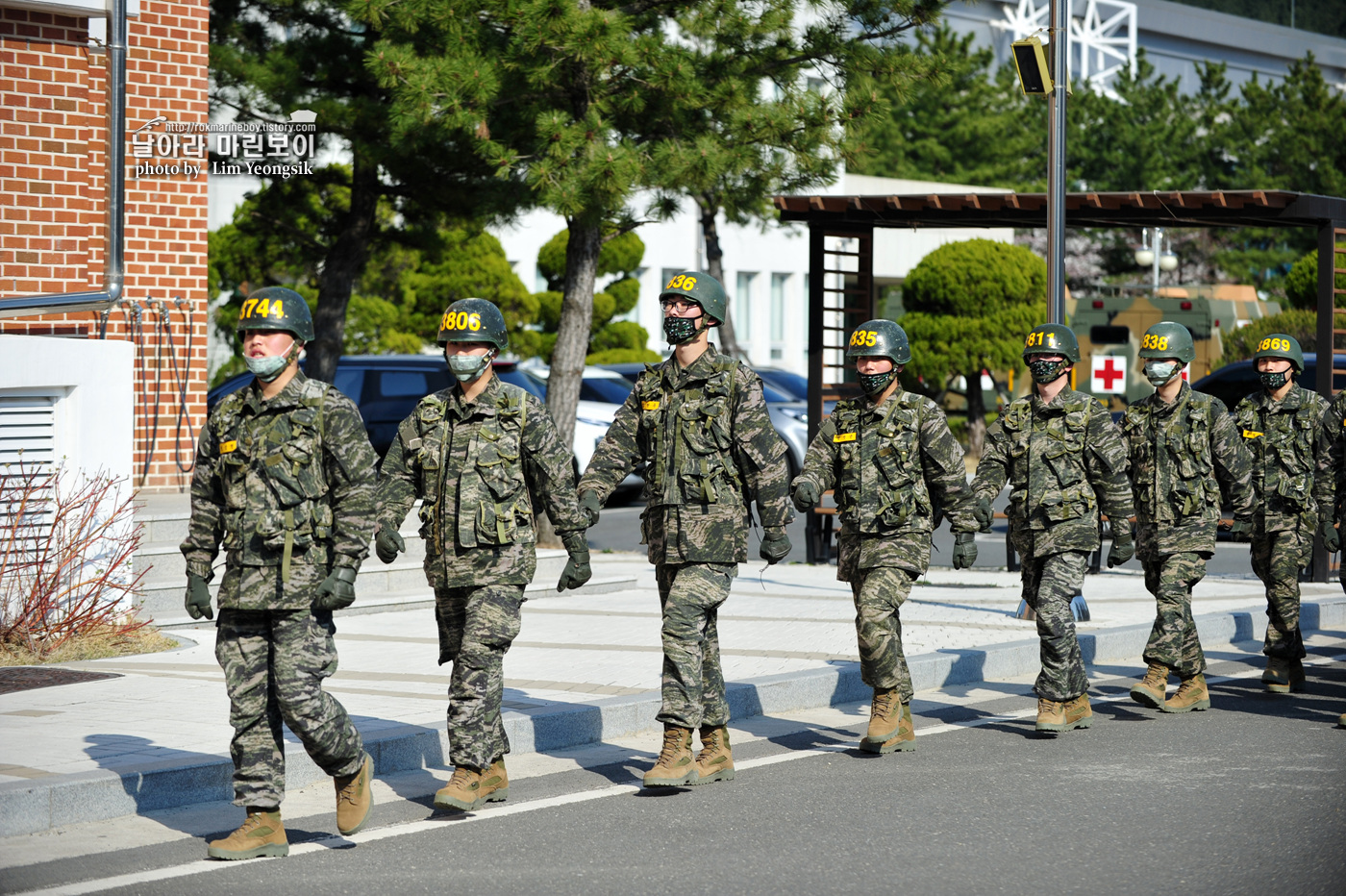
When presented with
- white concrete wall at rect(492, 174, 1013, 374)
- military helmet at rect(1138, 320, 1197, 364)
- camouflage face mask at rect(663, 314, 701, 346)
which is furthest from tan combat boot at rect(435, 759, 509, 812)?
white concrete wall at rect(492, 174, 1013, 374)

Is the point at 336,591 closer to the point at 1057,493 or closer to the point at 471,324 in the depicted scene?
the point at 471,324

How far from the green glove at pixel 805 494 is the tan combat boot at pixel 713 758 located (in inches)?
41.4

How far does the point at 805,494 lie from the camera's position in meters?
7.74

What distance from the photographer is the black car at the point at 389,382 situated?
61.8 feet

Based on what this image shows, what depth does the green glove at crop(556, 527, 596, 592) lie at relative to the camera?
22.6 ft

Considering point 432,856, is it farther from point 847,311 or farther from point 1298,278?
point 1298,278

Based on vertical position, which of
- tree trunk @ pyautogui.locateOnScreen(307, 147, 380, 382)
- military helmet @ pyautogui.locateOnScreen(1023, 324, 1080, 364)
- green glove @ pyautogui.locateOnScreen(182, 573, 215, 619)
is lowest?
green glove @ pyautogui.locateOnScreen(182, 573, 215, 619)

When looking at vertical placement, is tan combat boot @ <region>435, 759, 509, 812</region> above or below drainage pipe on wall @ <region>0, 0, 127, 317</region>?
below

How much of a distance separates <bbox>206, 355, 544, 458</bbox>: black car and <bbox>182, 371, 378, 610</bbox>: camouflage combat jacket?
12461 millimetres

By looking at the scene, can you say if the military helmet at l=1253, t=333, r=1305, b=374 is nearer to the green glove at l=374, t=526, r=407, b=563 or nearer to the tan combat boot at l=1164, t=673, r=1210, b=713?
the tan combat boot at l=1164, t=673, r=1210, b=713

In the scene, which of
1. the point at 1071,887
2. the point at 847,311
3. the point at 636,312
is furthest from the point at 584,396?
the point at 636,312

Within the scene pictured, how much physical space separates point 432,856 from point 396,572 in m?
6.55

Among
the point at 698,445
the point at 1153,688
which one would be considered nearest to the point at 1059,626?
the point at 1153,688

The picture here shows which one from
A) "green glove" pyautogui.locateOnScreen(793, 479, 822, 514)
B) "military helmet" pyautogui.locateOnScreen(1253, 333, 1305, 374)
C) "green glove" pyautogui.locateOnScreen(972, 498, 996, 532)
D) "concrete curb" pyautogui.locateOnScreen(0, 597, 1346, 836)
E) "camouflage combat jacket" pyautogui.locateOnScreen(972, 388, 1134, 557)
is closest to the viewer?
"concrete curb" pyautogui.locateOnScreen(0, 597, 1346, 836)
